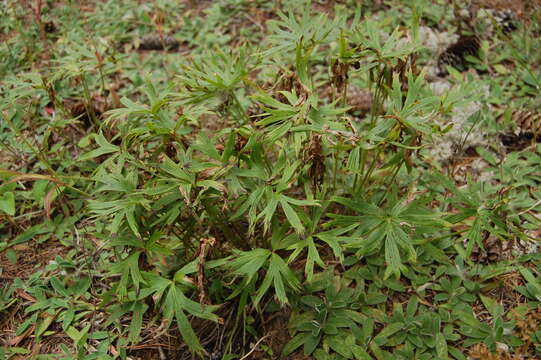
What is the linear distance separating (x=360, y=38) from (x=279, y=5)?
216cm

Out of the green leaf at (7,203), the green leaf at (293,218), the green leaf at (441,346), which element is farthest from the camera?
the green leaf at (7,203)

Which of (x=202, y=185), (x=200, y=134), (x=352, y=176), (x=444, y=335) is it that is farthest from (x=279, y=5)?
(x=444, y=335)

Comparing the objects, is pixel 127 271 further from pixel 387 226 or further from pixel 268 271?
pixel 387 226

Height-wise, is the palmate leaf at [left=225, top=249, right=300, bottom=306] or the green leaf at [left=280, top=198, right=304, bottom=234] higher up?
the green leaf at [left=280, top=198, right=304, bottom=234]

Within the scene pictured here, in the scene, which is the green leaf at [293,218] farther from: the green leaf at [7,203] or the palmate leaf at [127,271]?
the green leaf at [7,203]

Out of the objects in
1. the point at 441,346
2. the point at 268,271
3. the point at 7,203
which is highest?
the point at 7,203

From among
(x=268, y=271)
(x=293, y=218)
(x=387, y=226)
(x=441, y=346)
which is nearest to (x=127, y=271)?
(x=268, y=271)

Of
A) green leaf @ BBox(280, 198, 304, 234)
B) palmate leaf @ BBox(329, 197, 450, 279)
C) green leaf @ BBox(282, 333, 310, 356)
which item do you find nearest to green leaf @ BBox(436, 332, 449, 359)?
palmate leaf @ BBox(329, 197, 450, 279)

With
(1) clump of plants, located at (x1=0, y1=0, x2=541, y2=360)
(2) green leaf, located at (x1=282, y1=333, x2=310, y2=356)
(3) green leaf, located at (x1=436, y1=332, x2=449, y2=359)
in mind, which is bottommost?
(3) green leaf, located at (x1=436, y1=332, x2=449, y2=359)

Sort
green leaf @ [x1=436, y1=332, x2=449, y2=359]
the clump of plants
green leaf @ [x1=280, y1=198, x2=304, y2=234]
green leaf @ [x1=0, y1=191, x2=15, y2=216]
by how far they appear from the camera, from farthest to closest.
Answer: green leaf @ [x1=0, y1=191, x2=15, y2=216], green leaf @ [x1=436, y1=332, x2=449, y2=359], the clump of plants, green leaf @ [x1=280, y1=198, x2=304, y2=234]

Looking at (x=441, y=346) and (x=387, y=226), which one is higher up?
(x=387, y=226)

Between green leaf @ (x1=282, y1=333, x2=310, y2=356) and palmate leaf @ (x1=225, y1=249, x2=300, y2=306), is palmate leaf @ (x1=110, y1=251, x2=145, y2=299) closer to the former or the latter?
palmate leaf @ (x1=225, y1=249, x2=300, y2=306)

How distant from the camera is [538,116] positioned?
113 inches

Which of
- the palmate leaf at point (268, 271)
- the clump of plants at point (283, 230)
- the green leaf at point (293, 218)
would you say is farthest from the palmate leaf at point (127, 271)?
the green leaf at point (293, 218)
